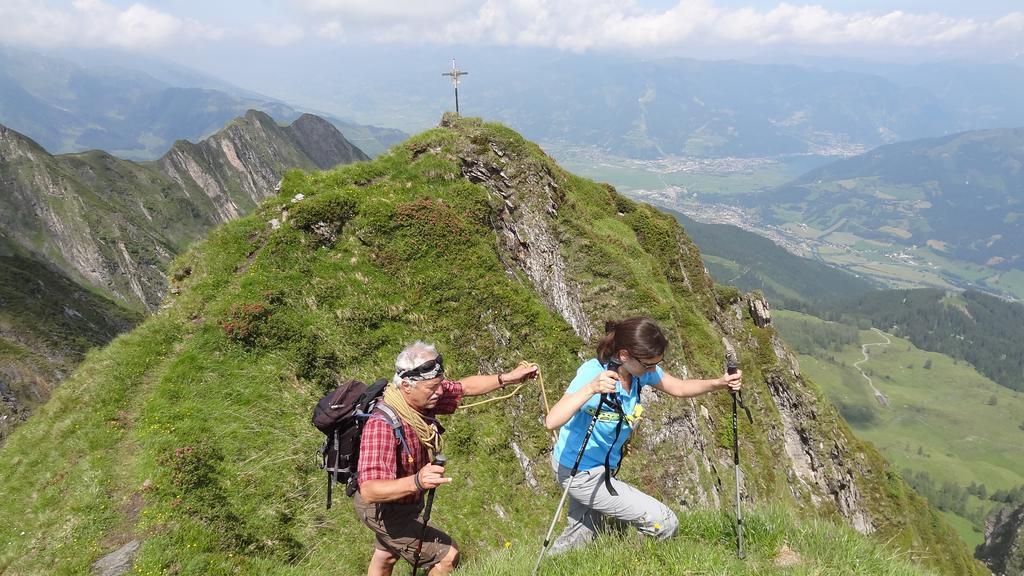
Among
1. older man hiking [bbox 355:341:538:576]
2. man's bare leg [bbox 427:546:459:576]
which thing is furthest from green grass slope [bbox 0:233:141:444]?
man's bare leg [bbox 427:546:459:576]

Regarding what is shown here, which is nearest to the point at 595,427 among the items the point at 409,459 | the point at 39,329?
the point at 409,459

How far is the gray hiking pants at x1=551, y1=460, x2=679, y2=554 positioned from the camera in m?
6.87

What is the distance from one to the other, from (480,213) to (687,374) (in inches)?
543

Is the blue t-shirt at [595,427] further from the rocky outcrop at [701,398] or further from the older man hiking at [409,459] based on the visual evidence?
the rocky outcrop at [701,398]

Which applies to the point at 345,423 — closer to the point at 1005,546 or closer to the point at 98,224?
the point at 98,224

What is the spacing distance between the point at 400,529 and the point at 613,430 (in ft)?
11.2

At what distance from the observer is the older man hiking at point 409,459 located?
5.77 metres

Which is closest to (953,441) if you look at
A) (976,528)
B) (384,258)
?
(976,528)

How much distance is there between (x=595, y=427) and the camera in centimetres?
672

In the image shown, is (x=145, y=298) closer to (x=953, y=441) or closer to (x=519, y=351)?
(x=519, y=351)

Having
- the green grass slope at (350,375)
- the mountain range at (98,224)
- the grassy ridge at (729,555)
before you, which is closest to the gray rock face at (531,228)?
the green grass slope at (350,375)

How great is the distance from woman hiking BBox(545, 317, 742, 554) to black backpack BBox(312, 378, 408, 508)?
2462mm

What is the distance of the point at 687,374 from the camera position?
25.5 meters

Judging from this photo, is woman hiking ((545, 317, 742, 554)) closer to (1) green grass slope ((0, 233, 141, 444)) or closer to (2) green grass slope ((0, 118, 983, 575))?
(2) green grass slope ((0, 118, 983, 575))
